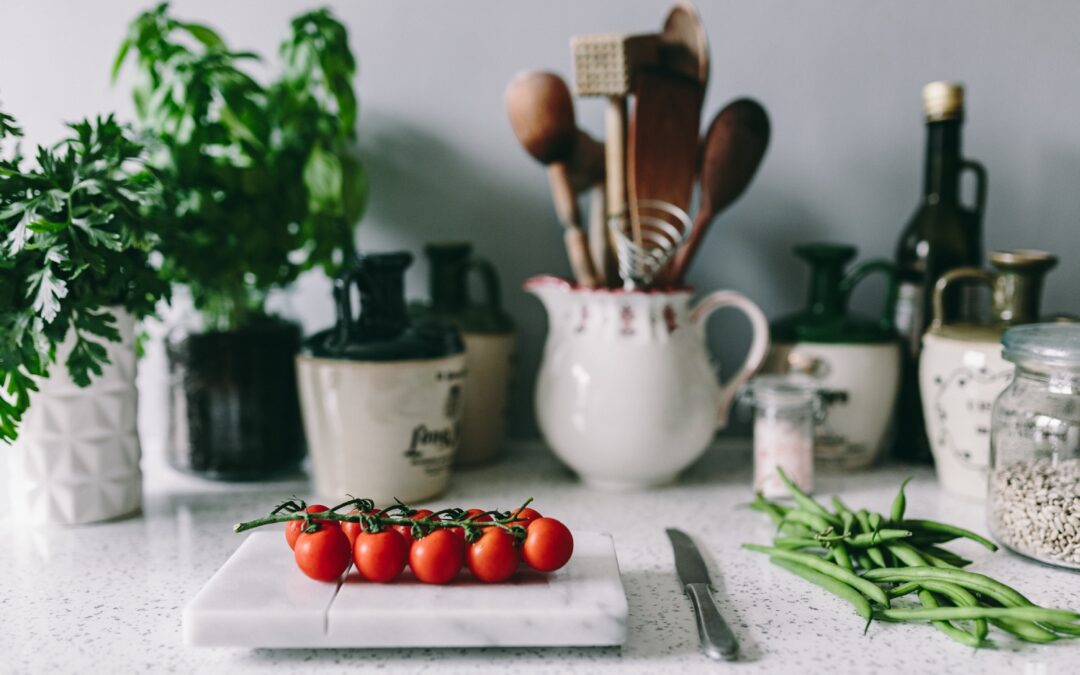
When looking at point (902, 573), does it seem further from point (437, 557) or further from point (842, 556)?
point (437, 557)

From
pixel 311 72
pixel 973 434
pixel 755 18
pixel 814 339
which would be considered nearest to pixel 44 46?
pixel 311 72

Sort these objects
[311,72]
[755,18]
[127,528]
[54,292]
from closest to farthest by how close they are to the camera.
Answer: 1. [54,292]
2. [127,528]
3. [311,72]
4. [755,18]

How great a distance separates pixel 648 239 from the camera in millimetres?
1013

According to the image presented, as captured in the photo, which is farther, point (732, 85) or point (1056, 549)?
point (732, 85)

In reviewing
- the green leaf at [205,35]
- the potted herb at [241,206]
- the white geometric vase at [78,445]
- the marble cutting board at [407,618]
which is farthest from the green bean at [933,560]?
the green leaf at [205,35]

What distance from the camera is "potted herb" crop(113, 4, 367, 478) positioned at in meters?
0.96

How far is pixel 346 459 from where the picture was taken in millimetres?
948

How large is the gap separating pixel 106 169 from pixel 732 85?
31.0 inches

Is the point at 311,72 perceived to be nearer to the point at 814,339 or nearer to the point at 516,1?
the point at 516,1

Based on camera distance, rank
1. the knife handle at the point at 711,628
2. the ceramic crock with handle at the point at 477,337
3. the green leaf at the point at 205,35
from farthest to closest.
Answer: the ceramic crock with handle at the point at 477,337 < the green leaf at the point at 205,35 < the knife handle at the point at 711,628

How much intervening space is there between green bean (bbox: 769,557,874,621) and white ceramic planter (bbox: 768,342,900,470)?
1.09 ft

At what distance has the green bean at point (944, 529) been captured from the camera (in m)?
0.77

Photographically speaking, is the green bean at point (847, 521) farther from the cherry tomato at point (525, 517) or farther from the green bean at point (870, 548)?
the cherry tomato at point (525, 517)

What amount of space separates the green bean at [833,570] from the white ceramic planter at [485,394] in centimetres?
43
